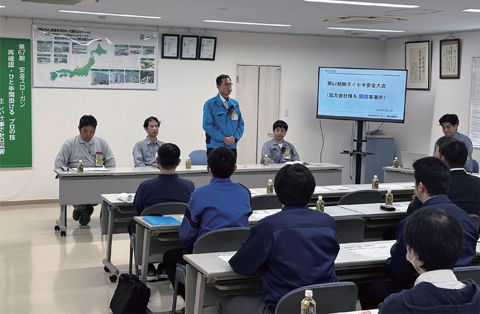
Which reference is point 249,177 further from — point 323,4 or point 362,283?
point 362,283

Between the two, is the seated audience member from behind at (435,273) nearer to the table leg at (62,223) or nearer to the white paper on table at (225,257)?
the white paper on table at (225,257)

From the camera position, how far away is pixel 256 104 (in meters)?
9.47

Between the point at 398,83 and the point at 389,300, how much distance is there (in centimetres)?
755

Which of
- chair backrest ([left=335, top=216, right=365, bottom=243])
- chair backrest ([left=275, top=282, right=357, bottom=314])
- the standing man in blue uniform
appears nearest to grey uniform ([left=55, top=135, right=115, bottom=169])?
the standing man in blue uniform

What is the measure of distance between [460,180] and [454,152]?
231 mm

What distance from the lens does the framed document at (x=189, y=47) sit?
8.84 metres

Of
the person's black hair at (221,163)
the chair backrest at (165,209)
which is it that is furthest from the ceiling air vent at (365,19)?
the person's black hair at (221,163)

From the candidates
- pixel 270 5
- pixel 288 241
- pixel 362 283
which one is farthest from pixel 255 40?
pixel 288 241

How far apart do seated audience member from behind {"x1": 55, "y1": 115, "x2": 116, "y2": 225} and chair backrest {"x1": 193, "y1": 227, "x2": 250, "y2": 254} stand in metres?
3.63

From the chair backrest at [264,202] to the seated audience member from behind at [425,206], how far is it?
176 cm

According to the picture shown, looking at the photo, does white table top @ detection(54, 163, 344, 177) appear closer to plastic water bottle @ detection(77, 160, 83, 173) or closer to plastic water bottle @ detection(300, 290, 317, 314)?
plastic water bottle @ detection(77, 160, 83, 173)

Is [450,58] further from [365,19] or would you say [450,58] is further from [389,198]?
[389,198]

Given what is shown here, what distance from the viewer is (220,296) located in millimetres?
2973

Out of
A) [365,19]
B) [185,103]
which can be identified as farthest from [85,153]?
[365,19]
